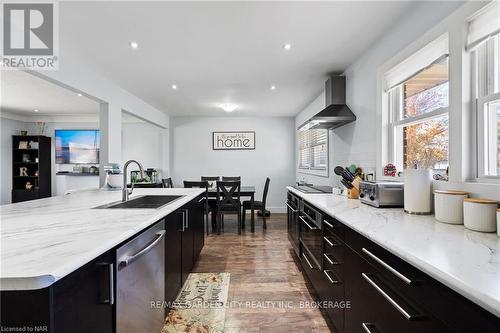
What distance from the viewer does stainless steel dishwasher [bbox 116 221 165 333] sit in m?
1.14

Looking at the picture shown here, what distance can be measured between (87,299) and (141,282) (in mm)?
430

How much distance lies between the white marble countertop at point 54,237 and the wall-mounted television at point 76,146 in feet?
18.9

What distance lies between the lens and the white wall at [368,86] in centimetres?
180

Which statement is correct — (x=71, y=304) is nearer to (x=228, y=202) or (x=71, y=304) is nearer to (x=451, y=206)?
(x=451, y=206)

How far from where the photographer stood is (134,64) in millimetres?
3064

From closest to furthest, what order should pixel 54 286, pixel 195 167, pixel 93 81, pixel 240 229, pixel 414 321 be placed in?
pixel 54 286 → pixel 414 321 → pixel 93 81 → pixel 240 229 → pixel 195 167

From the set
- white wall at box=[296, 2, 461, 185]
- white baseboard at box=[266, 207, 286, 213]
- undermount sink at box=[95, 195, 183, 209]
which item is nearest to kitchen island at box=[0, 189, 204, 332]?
undermount sink at box=[95, 195, 183, 209]

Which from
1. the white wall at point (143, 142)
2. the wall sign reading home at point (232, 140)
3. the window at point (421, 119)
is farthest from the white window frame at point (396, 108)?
the white wall at point (143, 142)

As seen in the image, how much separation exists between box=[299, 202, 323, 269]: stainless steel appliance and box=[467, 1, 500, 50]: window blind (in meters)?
1.47

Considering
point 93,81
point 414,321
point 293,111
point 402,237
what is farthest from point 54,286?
point 293,111

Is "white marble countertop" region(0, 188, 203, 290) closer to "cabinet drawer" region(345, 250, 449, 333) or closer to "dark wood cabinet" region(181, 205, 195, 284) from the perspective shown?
"dark wood cabinet" region(181, 205, 195, 284)

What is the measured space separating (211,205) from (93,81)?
277cm

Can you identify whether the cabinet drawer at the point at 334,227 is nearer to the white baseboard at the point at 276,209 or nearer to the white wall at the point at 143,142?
the white baseboard at the point at 276,209

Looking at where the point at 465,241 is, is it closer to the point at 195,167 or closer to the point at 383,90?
the point at 383,90
